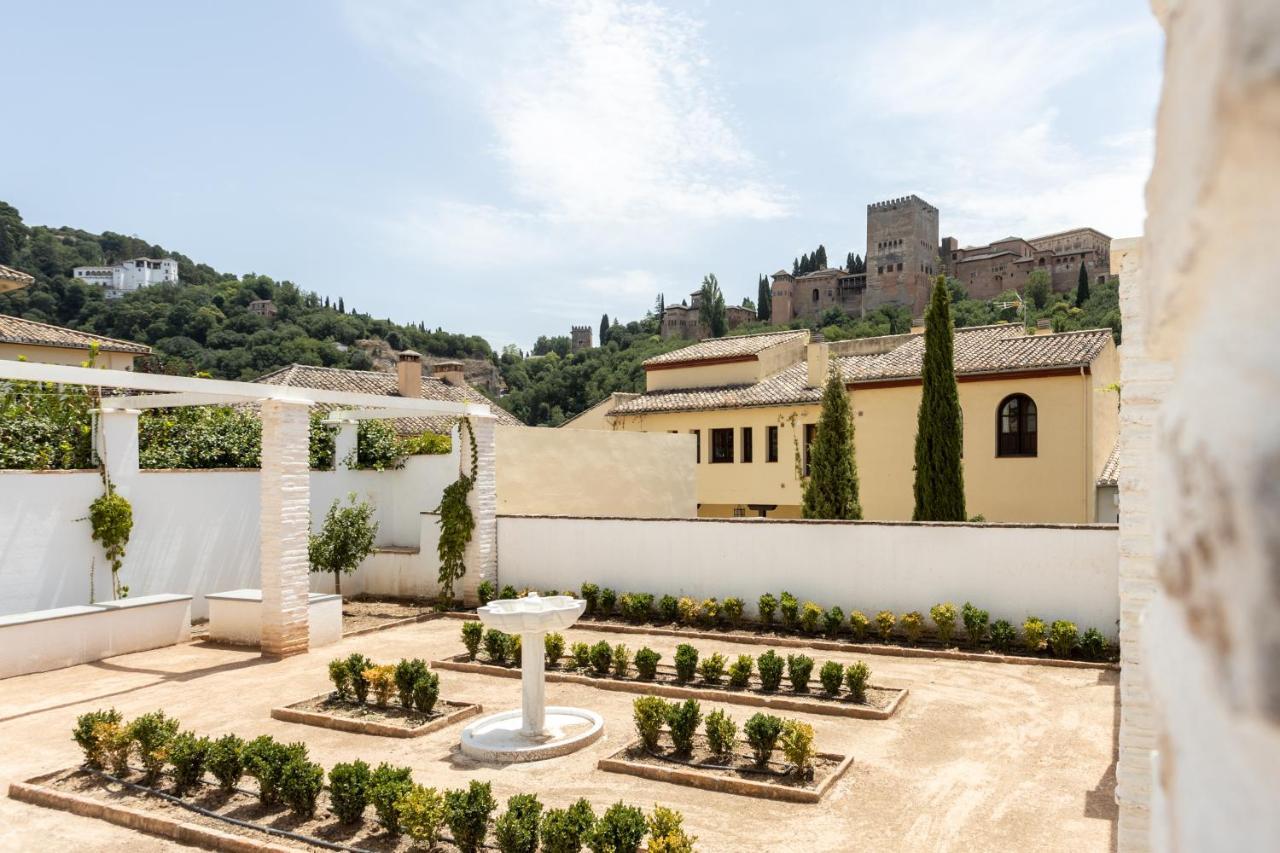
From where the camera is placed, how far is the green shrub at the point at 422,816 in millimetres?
6602

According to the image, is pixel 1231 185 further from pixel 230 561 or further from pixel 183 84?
pixel 230 561

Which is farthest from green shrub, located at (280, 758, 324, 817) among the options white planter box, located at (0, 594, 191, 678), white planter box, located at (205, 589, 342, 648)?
white planter box, located at (0, 594, 191, 678)

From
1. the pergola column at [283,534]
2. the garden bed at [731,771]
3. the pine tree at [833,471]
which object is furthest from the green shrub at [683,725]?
the pine tree at [833,471]

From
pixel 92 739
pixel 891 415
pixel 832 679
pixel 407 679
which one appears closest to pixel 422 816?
pixel 407 679

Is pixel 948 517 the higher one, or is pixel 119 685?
pixel 948 517

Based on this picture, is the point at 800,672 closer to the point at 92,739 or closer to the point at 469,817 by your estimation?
the point at 469,817

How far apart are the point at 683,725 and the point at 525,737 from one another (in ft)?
5.92

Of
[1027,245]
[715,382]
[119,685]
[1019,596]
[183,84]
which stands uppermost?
[1027,245]

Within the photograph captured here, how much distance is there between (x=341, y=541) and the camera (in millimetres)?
17562

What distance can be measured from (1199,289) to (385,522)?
21.2m

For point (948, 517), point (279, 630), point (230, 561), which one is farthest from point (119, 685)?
point (948, 517)

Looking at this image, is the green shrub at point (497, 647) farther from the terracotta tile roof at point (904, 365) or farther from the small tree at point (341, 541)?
the terracotta tile roof at point (904, 365)

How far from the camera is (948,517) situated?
20000 millimetres

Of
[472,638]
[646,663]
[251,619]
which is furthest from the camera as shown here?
[251,619]
